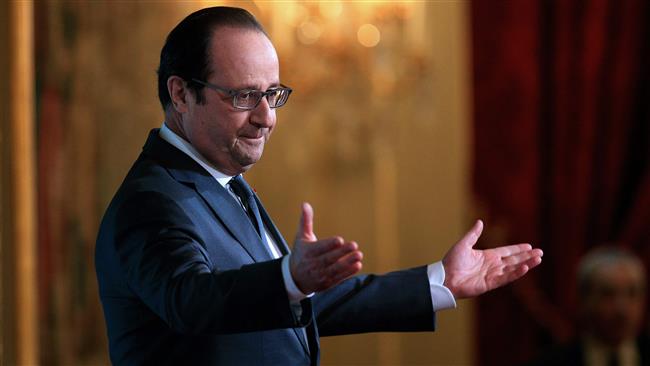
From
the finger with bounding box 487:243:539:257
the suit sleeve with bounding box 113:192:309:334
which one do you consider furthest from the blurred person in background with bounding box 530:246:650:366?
the suit sleeve with bounding box 113:192:309:334

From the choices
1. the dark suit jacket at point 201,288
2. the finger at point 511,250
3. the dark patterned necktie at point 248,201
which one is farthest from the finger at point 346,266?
the finger at point 511,250

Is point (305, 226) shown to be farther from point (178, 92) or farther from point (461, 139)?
point (461, 139)

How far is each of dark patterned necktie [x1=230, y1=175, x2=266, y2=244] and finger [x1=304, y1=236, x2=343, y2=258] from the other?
44 centimetres

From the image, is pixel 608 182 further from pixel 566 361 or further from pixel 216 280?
pixel 216 280

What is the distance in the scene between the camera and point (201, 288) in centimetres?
150

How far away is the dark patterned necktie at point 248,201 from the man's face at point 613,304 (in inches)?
118

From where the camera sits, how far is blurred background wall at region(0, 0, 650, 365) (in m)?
5.13

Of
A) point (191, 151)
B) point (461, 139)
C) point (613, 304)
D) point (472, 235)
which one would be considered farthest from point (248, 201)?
point (461, 139)

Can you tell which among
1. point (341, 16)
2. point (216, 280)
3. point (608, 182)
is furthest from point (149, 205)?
point (608, 182)

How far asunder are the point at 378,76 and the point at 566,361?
169 cm

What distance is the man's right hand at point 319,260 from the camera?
1.42 meters

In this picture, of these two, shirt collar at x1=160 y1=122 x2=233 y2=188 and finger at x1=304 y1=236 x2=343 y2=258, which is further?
shirt collar at x1=160 y1=122 x2=233 y2=188

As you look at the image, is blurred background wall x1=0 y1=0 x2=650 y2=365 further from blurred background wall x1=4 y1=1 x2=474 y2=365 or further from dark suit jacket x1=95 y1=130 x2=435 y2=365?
dark suit jacket x1=95 y1=130 x2=435 y2=365

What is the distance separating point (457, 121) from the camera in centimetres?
525
